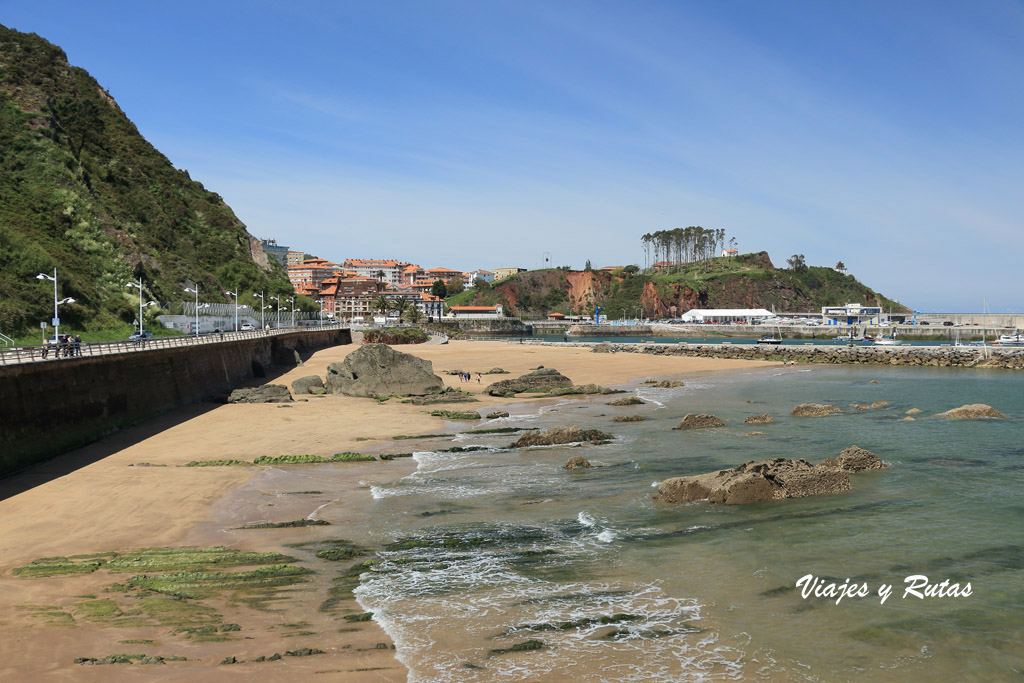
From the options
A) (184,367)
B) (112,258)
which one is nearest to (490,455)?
(184,367)

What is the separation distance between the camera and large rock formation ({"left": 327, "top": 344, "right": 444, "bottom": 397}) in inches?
1841

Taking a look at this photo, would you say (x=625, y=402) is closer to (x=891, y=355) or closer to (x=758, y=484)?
(x=758, y=484)

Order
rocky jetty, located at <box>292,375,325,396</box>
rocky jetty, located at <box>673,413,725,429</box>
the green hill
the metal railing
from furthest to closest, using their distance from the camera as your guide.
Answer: the green hill
rocky jetty, located at <box>292,375,325,396</box>
rocky jetty, located at <box>673,413,725,429</box>
the metal railing

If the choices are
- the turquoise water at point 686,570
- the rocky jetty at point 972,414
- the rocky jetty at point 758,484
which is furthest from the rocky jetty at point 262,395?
the rocky jetty at point 972,414

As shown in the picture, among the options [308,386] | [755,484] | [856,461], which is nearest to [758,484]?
[755,484]

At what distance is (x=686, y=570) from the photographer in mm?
13508

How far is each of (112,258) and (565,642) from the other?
8068 centimetres

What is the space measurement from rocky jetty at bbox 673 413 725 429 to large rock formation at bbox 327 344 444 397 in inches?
781

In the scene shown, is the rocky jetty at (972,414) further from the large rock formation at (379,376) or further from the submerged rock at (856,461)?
the large rock formation at (379,376)

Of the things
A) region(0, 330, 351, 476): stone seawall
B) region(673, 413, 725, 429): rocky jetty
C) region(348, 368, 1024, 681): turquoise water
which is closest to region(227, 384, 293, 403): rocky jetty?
region(0, 330, 351, 476): stone seawall

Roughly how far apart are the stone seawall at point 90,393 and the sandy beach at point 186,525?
0.88m

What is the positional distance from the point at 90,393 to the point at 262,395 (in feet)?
46.7

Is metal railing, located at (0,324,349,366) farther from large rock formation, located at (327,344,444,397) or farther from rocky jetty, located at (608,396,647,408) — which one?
rocky jetty, located at (608,396,647,408)

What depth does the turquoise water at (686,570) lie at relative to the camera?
9945 millimetres
